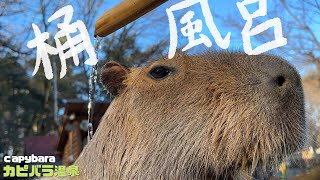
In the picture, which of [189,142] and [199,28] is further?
[199,28]

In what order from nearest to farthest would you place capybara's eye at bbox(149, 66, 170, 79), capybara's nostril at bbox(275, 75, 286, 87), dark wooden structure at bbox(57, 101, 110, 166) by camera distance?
capybara's nostril at bbox(275, 75, 286, 87), capybara's eye at bbox(149, 66, 170, 79), dark wooden structure at bbox(57, 101, 110, 166)

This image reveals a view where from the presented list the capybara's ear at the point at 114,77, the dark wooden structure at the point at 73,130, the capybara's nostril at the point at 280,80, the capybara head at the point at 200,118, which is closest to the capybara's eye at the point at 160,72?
the capybara head at the point at 200,118

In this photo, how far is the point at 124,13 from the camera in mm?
2121

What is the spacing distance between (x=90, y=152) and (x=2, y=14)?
2.20 m

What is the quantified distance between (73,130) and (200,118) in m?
3.06

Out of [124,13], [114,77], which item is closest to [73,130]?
[114,77]

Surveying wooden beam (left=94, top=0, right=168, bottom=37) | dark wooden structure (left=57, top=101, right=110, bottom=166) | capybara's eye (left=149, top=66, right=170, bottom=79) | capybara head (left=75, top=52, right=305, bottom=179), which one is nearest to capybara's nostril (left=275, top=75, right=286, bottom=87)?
capybara head (left=75, top=52, right=305, bottom=179)

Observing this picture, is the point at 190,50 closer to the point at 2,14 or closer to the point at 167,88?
the point at 167,88

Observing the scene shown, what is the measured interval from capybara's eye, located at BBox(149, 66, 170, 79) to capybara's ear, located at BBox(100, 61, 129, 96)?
0.20m

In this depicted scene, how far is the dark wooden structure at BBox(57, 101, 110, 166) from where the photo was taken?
4.51 m

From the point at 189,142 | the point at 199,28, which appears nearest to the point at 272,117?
the point at 189,142

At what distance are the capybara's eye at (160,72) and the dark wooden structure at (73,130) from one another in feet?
8.53

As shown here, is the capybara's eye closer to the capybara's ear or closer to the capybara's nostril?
the capybara's ear

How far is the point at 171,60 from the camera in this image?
2086 mm
